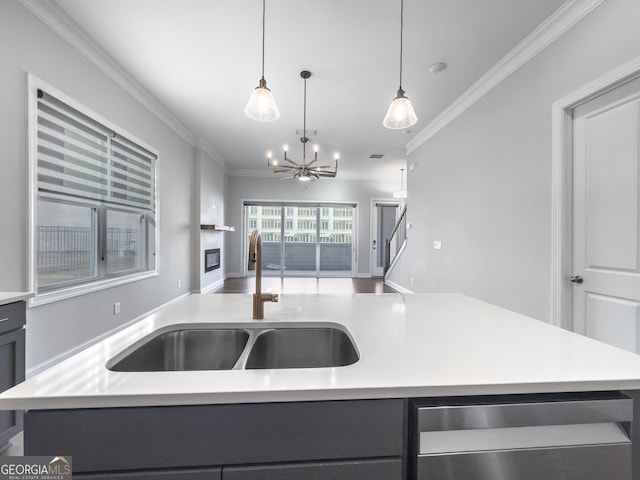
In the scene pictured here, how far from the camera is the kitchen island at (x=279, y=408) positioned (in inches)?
23.4

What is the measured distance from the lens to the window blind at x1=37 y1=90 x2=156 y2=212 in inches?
89.1

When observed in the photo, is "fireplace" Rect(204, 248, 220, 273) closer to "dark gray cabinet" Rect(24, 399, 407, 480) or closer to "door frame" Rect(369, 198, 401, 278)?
"door frame" Rect(369, 198, 401, 278)

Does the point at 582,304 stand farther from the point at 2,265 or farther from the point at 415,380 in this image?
the point at 2,265

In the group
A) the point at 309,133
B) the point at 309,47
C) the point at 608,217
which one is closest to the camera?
the point at 608,217

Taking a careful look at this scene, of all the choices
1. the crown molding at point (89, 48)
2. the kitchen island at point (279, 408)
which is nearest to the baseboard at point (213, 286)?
the crown molding at point (89, 48)

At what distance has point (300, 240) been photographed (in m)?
8.07

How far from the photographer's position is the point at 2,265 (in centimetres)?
191

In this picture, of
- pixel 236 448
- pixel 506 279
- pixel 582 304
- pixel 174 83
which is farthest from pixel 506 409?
pixel 174 83

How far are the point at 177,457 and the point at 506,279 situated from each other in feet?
10.2

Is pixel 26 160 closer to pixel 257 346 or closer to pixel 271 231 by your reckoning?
pixel 257 346

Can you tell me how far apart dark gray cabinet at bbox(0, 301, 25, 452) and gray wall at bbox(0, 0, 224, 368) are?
26.8 inches

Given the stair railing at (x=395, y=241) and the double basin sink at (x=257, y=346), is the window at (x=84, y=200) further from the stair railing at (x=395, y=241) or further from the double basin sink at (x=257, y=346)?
the stair railing at (x=395, y=241)

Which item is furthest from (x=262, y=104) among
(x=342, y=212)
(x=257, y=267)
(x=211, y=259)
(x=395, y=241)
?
(x=342, y=212)

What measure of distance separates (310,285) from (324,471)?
598 centimetres
